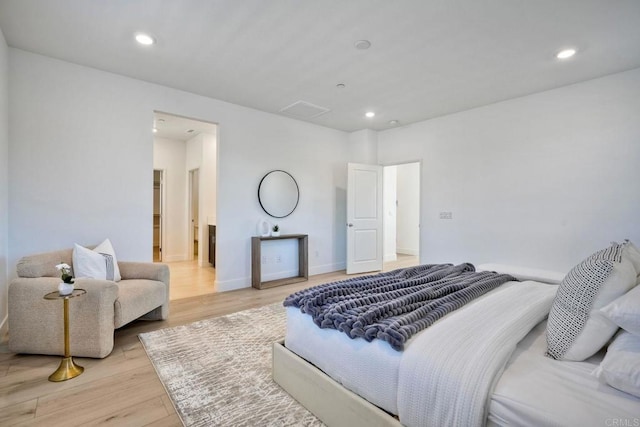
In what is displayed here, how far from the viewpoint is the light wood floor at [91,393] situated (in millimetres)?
1671

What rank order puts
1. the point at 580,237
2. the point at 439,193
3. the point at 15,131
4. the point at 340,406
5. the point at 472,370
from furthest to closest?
the point at 439,193 → the point at 580,237 → the point at 15,131 → the point at 340,406 → the point at 472,370

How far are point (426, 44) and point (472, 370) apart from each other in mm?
2700

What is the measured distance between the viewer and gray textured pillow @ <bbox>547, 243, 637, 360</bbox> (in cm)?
121

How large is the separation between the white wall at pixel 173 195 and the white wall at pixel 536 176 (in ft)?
16.6

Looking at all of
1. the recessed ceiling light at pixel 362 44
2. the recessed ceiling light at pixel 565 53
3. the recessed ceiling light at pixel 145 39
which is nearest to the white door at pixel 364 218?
the recessed ceiling light at pixel 362 44

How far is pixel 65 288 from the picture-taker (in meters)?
2.06

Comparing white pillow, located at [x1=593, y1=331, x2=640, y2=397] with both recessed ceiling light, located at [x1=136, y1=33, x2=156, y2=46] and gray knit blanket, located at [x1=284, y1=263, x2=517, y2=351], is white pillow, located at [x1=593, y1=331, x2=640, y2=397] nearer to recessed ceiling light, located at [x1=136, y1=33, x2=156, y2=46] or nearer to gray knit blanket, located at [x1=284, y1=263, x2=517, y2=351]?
gray knit blanket, located at [x1=284, y1=263, x2=517, y2=351]

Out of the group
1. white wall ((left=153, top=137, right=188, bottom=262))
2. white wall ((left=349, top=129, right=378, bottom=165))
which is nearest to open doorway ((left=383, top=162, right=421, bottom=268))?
white wall ((left=349, top=129, right=378, bottom=165))

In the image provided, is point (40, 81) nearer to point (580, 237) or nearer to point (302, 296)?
point (302, 296)

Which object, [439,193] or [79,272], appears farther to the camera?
[439,193]

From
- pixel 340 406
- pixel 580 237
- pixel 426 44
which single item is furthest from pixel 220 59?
pixel 580 237

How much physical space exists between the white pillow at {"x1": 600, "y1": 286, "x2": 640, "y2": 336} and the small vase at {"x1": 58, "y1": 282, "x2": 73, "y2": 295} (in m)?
2.96

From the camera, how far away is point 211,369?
7.13 feet

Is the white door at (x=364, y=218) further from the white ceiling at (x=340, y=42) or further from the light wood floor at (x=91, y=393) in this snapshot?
the light wood floor at (x=91, y=393)
